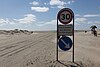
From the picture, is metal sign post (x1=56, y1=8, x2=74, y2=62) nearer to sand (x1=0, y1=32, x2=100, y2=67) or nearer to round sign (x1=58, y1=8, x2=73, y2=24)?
round sign (x1=58, y1=8, x2=73, y2=24)

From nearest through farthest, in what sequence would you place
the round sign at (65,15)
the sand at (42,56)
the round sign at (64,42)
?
the round sign at (64,42)
the round sign at (65,15)
the sand at (42,56)

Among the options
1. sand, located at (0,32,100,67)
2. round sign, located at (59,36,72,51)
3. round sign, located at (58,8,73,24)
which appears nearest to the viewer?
round sign, located at (59,36,72,51)

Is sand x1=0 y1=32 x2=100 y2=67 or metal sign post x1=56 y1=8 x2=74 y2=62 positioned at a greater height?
metal sign post x1=56 y1=8 x2=74 y2=62

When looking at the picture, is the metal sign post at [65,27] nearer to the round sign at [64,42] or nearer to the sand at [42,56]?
the round sign at [64,42]

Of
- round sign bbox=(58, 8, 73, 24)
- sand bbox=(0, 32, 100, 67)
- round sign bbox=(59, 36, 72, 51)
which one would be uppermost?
round sign bbox=(58, 8, 73, 24)

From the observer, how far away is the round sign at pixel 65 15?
12.9 m

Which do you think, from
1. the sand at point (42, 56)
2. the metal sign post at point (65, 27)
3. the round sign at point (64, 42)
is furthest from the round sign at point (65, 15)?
the sand at point (42, 56)

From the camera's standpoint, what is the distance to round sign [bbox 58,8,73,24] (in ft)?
42.4

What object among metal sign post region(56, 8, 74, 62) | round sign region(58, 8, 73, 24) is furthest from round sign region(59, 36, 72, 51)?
round sign region(58, 8, 73, 24)

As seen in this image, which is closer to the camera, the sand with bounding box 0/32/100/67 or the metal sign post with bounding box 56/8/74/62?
the metal sign post with bounding box 56/8/74/62

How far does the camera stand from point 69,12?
1291 cm

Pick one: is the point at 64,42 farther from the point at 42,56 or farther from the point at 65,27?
the point at 42,56

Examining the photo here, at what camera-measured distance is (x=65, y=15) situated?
42.8 feet

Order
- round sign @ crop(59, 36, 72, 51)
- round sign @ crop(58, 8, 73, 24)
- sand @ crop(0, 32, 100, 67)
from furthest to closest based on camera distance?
sand @ crop(0, 32, 100, 67) → round sign @ crop(58, 8, 73, 24) → round sign @ crop(59, 36, 72, 51)
